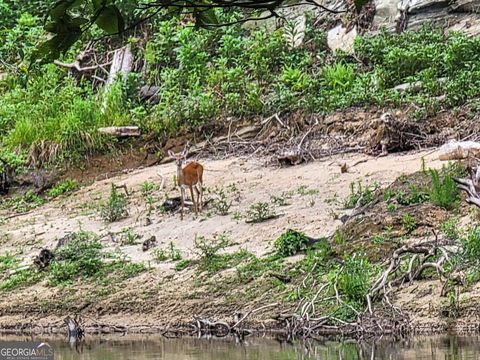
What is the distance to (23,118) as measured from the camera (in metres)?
16.9

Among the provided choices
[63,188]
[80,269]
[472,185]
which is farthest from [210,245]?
[63,188]

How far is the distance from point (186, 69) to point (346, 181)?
6.44 m

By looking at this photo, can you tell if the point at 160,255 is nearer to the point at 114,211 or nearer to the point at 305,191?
the point at 114,211

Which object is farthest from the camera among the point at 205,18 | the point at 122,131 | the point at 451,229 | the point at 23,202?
the point at 122,131

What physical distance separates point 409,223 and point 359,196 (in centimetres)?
146

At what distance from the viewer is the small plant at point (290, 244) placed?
9773 millimetres

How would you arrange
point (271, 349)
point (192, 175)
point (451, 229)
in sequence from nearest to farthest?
1. point (271, 349)
2. point (451, 229)
3. point (192, 175)

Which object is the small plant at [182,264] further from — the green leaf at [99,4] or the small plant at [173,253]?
the green leaf at [99,4]

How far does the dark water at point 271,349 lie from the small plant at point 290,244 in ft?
6.31

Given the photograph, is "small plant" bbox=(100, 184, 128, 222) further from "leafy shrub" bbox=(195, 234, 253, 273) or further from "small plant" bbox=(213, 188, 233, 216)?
"leafy shrub" bbox=(195, 234, 253, 273)

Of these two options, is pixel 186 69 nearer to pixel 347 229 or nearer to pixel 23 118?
pixel 23 118

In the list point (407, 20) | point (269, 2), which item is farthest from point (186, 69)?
point (269, 2)

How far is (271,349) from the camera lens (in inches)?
279

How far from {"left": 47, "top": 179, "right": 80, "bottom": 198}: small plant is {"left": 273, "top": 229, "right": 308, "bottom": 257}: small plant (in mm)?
6207
